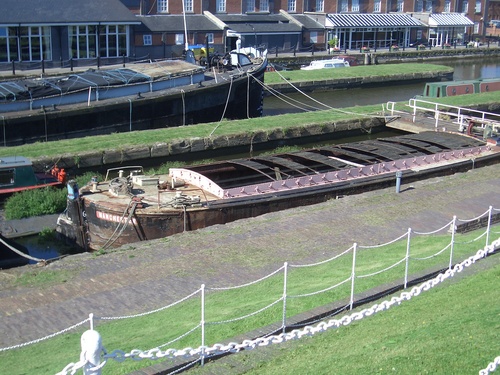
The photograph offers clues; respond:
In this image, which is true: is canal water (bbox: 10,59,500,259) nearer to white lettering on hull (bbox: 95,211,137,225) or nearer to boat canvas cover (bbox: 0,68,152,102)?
boat canvas cover (bbox: 0,68,152,102)

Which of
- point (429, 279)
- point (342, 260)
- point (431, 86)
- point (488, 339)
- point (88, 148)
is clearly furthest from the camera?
point (431, 86)

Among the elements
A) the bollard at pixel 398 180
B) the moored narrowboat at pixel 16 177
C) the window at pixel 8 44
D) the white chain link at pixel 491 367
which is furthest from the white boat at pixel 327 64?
the white chain link at pixel 491 367

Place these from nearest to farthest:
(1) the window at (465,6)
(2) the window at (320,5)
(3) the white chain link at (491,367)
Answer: (3) the white chain link at (491,367) < (2) the window at (320,5) < (1) the window at (465,6)

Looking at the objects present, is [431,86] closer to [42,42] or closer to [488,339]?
[42,42]

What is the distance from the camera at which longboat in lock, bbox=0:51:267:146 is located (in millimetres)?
30047

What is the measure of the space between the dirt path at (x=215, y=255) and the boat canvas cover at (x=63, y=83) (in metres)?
15.2

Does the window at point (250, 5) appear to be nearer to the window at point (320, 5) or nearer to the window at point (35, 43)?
the window at point (320, 5)

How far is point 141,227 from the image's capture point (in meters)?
18.9

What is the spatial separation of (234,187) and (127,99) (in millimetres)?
13302

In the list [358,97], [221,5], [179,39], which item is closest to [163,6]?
[179,39]

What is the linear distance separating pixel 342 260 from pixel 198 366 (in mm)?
6359

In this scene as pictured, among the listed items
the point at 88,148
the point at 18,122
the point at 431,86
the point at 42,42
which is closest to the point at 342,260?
the point at 88,148

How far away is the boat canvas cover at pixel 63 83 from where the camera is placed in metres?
30.7

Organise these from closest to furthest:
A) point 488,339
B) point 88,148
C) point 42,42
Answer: point 488,339 → point 88,148 → point 42,42
